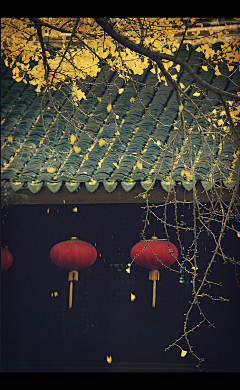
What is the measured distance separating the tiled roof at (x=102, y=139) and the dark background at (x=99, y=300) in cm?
86

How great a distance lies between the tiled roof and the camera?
3.55m

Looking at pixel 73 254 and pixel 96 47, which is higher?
pixel 96 47

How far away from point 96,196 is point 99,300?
74.3 inches

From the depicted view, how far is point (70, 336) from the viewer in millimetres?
4891

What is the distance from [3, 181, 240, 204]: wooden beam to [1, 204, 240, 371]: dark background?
111cm

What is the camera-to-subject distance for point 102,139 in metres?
3.41

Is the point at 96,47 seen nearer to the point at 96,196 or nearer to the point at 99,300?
the point at 96,196

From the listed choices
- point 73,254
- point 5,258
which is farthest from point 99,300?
point 5,258

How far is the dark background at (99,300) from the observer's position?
186 inches

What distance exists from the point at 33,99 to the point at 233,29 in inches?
115

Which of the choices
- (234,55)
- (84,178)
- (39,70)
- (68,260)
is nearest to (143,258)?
(68,260)

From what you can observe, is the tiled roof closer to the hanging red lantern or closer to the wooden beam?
the wooden beam

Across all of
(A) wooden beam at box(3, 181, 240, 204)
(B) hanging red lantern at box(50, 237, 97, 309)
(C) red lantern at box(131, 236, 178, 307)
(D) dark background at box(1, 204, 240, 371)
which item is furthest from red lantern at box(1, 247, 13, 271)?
(C) red lantern at box(131, 236, 178, 307)

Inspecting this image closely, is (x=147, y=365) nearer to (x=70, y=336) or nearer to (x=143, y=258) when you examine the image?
(x=70, y=336)
